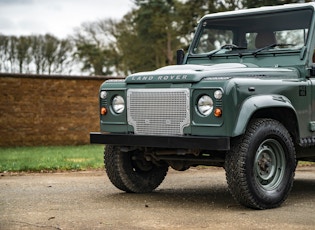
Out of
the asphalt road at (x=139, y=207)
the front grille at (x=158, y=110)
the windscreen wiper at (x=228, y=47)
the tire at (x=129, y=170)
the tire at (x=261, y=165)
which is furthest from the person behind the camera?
the windscreen wiper at (x=228, y=47)

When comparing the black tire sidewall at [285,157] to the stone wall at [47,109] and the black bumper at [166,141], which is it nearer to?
the black bumper at [166,141]

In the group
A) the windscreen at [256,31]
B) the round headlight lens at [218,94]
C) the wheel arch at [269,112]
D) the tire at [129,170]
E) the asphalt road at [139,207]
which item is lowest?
the asphalt road at [139,207]

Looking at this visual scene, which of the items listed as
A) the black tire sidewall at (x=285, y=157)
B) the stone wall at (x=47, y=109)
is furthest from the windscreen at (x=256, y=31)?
the stone wall at (x=47, y=109)

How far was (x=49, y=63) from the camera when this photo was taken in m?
48.4

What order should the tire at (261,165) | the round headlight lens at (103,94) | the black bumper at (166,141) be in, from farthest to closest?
the round headlight lens at (103,94), the tire at (261,165), the black bumper at (166,141)

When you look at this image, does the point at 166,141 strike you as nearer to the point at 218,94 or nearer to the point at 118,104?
the point at 218,94

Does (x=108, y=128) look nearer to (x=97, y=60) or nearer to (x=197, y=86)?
(x=197, y=86)

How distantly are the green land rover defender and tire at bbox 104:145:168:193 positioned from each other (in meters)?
0.01

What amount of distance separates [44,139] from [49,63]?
28389mm

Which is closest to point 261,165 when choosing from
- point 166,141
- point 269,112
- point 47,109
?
point 269,112

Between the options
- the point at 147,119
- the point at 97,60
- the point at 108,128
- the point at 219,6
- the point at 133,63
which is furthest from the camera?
the point at 97,60

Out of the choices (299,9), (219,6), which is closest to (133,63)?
(219,6)

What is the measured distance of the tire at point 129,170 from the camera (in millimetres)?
8625

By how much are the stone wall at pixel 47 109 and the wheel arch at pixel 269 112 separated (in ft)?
42.9
